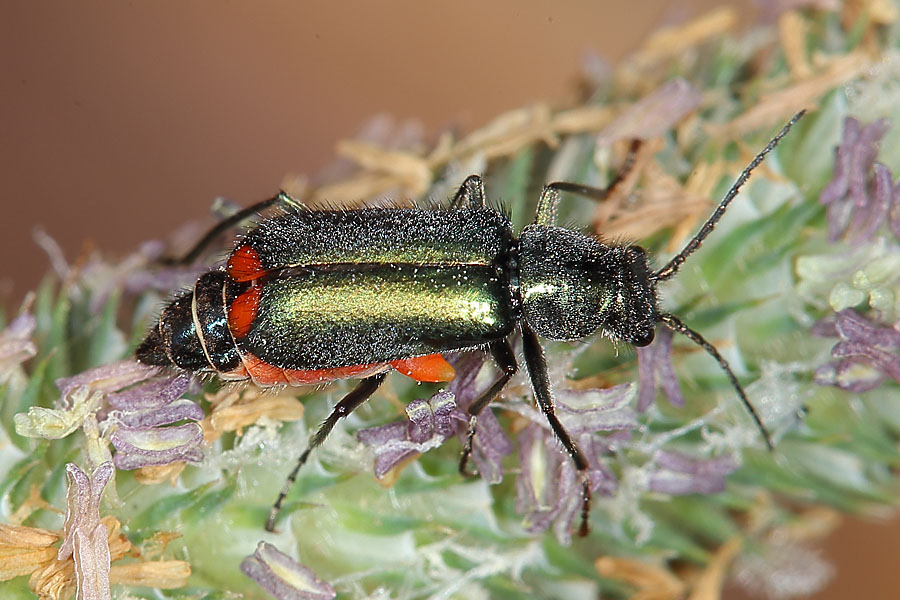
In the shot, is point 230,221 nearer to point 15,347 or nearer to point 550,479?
point 15,347

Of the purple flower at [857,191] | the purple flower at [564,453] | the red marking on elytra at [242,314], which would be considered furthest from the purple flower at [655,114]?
the red marking on elytra at [242,314]

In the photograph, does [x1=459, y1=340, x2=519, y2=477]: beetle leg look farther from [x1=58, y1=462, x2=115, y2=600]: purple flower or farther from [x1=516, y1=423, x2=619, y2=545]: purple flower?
[x1=58, y1=462, x2=115, y2=600]: purple flower

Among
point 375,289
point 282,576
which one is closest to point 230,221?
point 375,289

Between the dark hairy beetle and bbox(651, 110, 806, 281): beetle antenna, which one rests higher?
bbox(651, 110, 806, 281): beetle antenna

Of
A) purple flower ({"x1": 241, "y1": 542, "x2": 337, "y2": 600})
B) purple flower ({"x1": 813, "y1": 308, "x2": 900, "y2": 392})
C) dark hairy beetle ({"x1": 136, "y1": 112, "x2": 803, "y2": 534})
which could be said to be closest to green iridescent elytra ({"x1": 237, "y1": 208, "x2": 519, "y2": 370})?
dark hairy beetle ({"x1": 136, "y1": 112, "x2": 803, "y2": 534})

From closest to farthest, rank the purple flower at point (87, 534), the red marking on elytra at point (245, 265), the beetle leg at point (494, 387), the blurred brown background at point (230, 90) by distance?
1. the purple flower at point (87, 534)
2. the beetle leg at point (494, 387)
3. the red marking on elytra at point (245, 265)
4. the blurred brown background at point (230, 90)

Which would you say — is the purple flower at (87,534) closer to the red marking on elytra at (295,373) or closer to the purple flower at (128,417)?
the purple flower at (128,417)
